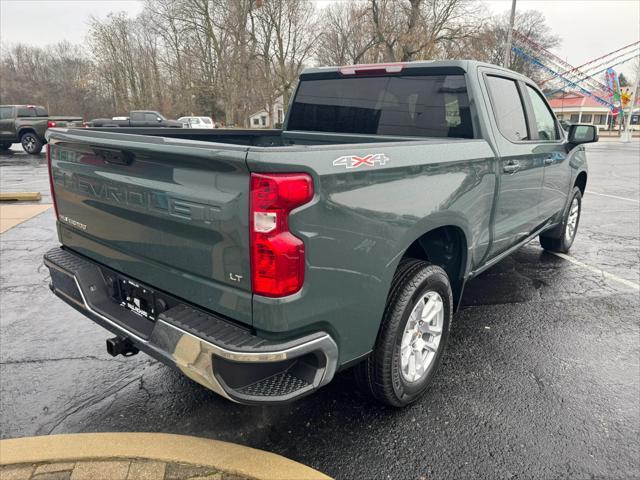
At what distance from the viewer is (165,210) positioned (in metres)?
2.07

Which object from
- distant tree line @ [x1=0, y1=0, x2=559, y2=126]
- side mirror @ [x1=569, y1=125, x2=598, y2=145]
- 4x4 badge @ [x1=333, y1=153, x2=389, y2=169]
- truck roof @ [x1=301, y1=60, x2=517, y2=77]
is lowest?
4x4 badge @ [x1=333, y1=153, x2=389, y2=169]

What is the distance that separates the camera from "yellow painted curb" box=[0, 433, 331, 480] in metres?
2.14

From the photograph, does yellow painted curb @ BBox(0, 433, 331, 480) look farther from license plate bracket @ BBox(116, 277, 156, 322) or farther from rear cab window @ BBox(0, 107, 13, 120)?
rear cab window @ BBox(0, 107, 13, 120)

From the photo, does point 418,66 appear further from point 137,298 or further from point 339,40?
point 339,40

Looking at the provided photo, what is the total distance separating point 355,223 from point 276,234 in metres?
0.41

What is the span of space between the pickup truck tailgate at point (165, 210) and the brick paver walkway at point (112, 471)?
31.1 inches

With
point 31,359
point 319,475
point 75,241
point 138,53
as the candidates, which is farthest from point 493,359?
point 138,53

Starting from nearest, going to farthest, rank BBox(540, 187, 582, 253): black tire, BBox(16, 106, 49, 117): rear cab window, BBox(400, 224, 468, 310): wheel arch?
1. BBox(400, 224, 468, 310): wheel arch
2. BBox(540, 187, 582, 253): black tire
3. BBox(16, 106, 49, 117): rear cab window

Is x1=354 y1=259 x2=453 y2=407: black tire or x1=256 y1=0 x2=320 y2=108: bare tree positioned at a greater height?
x1=256 y1=0 x2=320 y2=108: bare tree

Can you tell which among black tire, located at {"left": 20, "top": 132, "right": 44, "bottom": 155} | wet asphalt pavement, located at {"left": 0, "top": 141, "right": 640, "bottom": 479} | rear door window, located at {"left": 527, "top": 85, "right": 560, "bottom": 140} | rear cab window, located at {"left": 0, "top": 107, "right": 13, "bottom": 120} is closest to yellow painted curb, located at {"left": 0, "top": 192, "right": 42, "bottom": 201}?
wet asphalt pavement, located at {"left": 0, "top": 141, "right": 640, "bottom": 479}

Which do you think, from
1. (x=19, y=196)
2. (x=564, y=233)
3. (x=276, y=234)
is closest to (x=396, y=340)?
(x=276, y=234)

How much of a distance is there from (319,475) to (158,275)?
1.23 m

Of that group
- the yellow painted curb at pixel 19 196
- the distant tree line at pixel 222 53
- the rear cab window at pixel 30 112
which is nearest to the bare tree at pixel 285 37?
the distant tree line at pixel 222 53

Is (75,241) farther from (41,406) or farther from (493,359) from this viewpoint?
(493,359)
